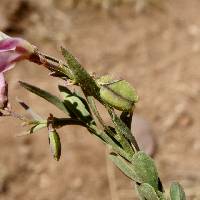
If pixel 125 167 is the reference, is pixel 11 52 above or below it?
above

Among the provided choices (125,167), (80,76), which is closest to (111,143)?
(125,167)

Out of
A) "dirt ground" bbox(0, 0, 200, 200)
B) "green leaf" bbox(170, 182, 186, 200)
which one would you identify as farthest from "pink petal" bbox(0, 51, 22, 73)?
"dirt ground" bbox(0, 0, 200, 200)

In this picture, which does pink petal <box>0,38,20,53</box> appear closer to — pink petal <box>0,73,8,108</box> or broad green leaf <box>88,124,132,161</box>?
pink petal <box>0,73,8,108</box>

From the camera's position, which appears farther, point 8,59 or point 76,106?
point 76,106

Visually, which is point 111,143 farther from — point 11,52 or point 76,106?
point 11,52

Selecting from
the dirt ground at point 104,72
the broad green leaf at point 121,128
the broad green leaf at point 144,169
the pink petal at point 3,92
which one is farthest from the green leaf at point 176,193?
the dirt ground at point 104,72

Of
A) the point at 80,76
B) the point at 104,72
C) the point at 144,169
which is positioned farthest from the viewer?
the point at 104,72
